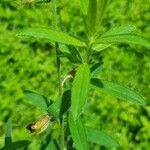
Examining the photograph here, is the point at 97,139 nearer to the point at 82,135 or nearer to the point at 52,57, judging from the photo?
the point at 82,135

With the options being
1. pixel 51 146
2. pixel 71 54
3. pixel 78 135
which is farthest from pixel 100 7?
pixel 51 146

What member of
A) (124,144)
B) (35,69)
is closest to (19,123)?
(35,69)

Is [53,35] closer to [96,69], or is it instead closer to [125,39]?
[125,39]

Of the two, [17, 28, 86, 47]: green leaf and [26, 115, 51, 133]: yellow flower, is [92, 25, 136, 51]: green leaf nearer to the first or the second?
[17, 28, 86, 47]: green leaf

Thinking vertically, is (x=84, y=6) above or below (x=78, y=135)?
above

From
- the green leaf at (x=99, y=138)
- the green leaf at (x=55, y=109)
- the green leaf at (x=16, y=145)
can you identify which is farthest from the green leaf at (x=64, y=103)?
the green leaf at (x=16, y=145)

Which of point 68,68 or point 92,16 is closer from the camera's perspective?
point 92,16
